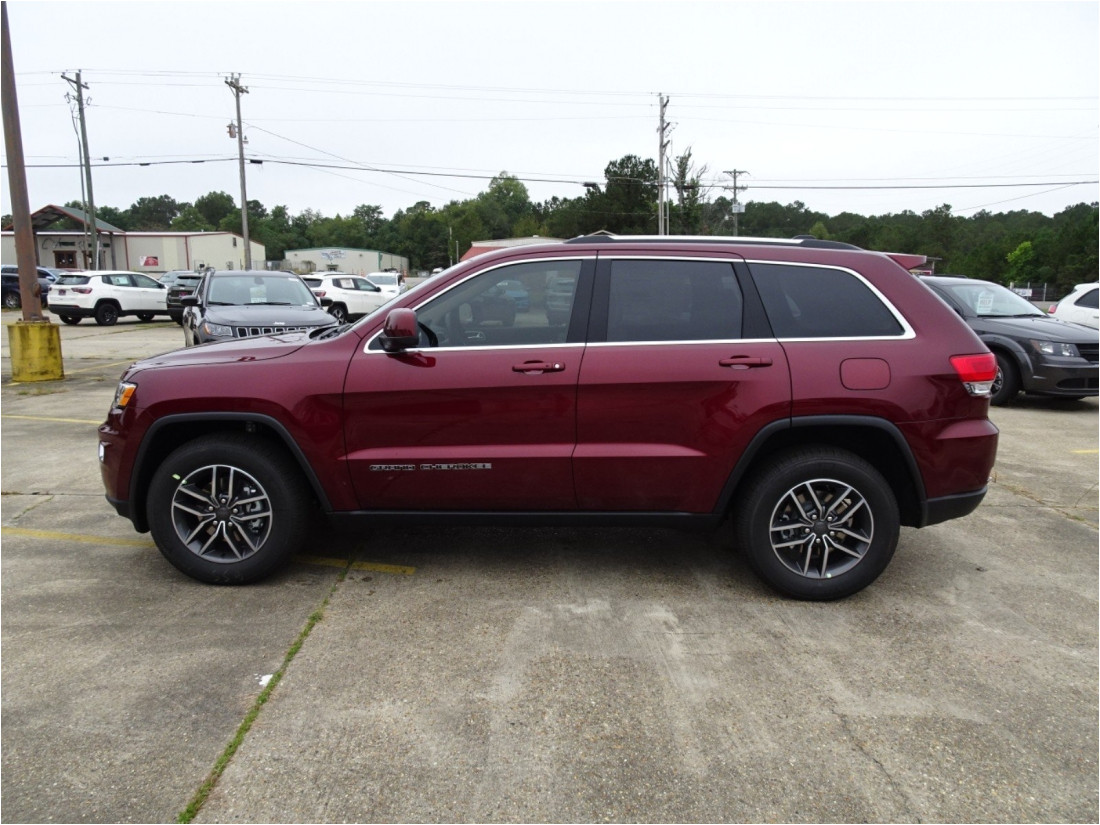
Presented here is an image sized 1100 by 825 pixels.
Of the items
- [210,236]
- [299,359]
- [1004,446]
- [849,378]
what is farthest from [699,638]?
[210,236]

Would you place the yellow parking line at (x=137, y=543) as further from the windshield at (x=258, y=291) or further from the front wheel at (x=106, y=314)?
the front wheel at (x=106, y=314)

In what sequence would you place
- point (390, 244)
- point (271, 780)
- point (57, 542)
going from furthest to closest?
point (390, 244) < point (57, 542) < point (271, 780)

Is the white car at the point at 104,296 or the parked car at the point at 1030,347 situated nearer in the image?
the parked car at the point at 1030,347

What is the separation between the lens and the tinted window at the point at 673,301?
13.3ft

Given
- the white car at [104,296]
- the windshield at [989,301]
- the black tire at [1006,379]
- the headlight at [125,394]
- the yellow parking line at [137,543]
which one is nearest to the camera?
the headlight at [125,394]

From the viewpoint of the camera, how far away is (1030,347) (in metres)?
9.90

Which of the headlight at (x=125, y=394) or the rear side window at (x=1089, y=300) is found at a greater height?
the rear side window at (x=1089, y=300)

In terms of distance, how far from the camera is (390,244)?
123125 millimetres

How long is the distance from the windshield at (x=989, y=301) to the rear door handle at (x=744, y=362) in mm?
7946

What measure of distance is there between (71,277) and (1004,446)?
25.9 m

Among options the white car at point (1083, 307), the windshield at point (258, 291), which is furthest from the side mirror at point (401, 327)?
the white car at point (1083, 307)

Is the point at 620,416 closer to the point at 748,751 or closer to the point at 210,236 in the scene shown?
the point at 748,751

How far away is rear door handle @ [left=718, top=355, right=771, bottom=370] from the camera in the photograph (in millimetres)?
3961

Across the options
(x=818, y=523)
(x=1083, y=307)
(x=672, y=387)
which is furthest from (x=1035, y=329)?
(x=672, y=387)
